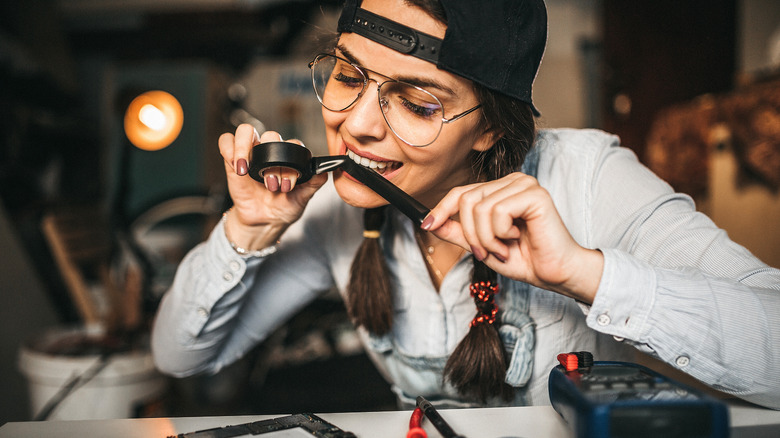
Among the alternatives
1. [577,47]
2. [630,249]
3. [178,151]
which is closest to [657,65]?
[577,47]

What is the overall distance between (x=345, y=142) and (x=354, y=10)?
0.70 ft

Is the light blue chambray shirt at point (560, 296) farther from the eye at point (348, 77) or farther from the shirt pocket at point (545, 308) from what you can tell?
the eye at point (348, 77)

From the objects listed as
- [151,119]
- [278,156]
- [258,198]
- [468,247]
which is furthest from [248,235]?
[151,119]

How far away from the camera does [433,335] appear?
3.35 ft

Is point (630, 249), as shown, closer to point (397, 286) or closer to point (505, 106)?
point (505, 106)

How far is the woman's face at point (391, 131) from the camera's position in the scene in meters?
0.82

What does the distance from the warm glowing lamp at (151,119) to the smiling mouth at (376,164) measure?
3.76ft

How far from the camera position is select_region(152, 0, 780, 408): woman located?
690mm

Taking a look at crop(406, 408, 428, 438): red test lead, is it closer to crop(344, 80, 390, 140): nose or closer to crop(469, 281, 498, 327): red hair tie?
crop(469, 281, 498, 327): red hair tie

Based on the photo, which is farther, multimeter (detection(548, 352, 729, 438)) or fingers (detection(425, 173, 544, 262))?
fingers (detection(425, 173, 544, 262))

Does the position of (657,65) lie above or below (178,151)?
above

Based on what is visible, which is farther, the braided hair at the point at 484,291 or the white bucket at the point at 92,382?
the white bucket at the point at 92,382

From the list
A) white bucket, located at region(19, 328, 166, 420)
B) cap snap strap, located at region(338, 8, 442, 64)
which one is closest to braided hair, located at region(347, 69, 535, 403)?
cap snap strap, located at region(338, 8, 442, 64)

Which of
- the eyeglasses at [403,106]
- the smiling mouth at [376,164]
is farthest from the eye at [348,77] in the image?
the smiling mouth at [376,164]
